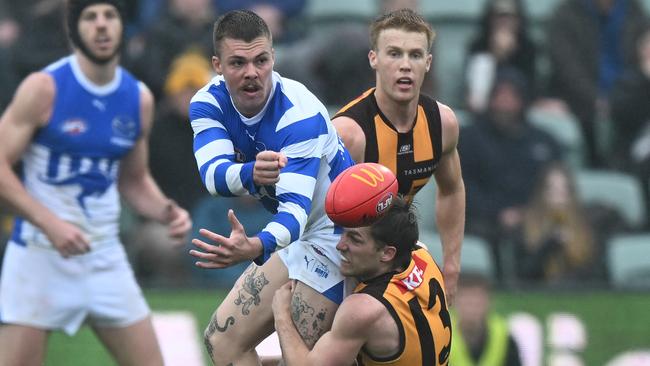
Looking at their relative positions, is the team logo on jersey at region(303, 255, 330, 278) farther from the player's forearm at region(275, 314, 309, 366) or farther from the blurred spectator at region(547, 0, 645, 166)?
the blurred spectator at region(547, 0, 645, 166)

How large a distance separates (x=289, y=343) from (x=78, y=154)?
2.13 m

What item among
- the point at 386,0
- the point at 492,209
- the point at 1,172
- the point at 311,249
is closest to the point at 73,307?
the point at 1,172

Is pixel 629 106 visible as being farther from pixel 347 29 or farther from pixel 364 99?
pixel 364 99

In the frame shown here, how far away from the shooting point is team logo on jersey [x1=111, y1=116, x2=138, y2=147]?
850 centimetres

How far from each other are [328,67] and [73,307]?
14.2ft

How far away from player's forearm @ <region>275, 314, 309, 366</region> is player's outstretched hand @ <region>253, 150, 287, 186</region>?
3.17 ft

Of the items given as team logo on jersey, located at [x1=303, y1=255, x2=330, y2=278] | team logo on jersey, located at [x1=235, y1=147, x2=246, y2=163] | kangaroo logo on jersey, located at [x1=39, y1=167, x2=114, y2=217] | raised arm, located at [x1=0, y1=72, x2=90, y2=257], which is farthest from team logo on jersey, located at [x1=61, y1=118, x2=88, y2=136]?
team logo on jersey, located at [x1=303, y1=255, x2=330, y2=278]

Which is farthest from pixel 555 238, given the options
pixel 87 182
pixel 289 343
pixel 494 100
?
pixel 289 343

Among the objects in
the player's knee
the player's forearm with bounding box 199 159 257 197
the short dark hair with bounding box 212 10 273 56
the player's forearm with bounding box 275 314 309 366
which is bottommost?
the player's knee

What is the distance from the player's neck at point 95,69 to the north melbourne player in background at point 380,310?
2.18 m

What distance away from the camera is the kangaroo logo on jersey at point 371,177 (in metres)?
6.45

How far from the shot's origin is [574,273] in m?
11.4

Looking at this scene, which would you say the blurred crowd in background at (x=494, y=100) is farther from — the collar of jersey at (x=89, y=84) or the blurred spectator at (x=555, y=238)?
the collar of jersey at (x=89, y=84)

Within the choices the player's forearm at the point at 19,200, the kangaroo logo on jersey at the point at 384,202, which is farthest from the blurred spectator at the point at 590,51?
the kangaroo logo on jersey at the point at 384,202
